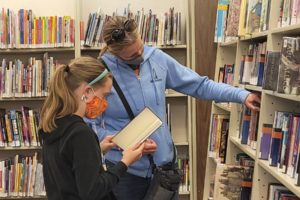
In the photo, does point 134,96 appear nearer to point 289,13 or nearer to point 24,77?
point 289,13

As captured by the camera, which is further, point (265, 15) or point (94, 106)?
point (265, 15)

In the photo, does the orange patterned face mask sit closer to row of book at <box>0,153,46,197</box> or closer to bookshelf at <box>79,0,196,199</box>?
bookshelf at <box>79,0,196,199</box>

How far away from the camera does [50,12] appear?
3379mm

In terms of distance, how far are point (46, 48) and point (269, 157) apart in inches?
85.2

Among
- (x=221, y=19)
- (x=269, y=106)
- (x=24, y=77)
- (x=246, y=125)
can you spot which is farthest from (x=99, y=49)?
(x=269, y=106)

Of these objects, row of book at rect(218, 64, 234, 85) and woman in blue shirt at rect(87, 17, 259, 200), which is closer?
woman in blue shirt at rect(87, 17, 259, 200)

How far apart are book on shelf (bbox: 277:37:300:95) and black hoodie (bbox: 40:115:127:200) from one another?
72 centimetres

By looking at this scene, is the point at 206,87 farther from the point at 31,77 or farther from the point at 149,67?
the point at 31,77

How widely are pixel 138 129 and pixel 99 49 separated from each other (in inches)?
66.7

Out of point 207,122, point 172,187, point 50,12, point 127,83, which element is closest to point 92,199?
point 172,187

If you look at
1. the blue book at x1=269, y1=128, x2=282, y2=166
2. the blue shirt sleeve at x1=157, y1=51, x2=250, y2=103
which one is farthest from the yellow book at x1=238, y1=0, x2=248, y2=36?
the blue book at x1=269, y1=128, x2=282, y2=166

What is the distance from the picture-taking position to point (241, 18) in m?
2.08

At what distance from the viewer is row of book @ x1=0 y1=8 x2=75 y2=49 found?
312 centimetres

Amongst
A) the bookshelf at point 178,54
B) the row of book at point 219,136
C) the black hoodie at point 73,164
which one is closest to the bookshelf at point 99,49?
the bookshelf at point 178,54
